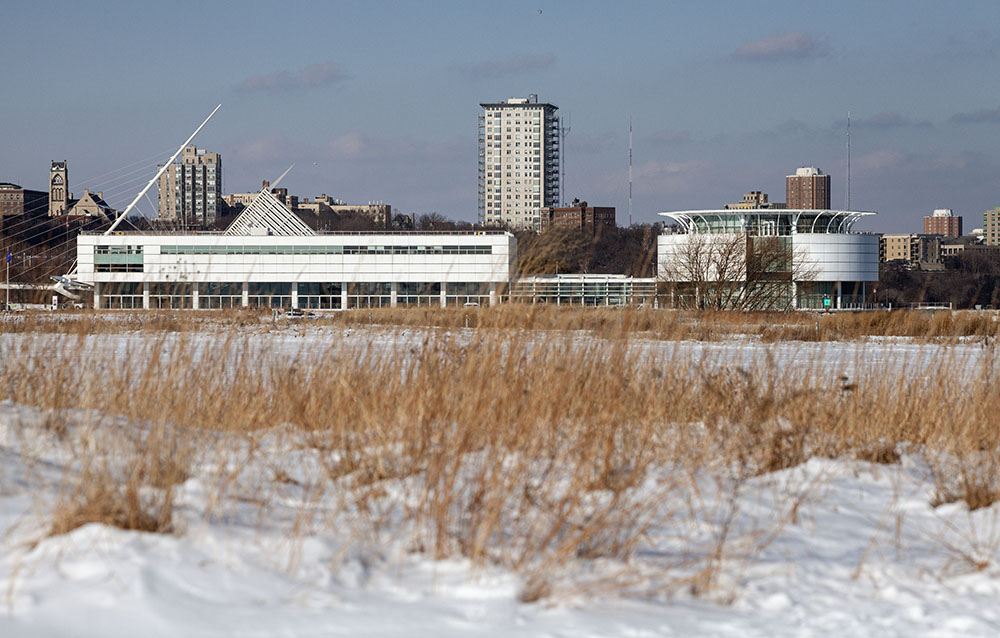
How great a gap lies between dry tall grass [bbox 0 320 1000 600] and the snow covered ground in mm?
82

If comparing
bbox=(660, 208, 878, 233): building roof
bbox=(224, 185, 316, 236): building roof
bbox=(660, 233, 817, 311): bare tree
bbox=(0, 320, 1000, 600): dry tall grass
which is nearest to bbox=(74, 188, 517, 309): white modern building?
bbox=(224, 185, 316, 236): building roof

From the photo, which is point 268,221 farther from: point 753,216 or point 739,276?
point 739,276

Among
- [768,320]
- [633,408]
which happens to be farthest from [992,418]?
[768,320]

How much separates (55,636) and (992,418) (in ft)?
21.2

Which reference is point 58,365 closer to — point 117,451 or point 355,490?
point 117,451

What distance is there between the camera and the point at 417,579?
378 cm

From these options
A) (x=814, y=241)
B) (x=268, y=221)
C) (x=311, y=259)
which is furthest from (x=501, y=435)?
(x=268, y=221)

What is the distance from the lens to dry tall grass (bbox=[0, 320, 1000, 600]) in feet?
13.4

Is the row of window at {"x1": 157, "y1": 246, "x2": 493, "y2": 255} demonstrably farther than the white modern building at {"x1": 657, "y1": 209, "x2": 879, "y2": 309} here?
Yes

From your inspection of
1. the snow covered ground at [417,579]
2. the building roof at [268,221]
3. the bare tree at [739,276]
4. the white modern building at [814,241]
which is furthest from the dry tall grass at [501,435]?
the building roof at [268,221]

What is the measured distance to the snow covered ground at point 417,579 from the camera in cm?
333

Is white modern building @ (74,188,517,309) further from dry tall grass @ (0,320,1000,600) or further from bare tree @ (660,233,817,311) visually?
dry tall grass @ (0,320,1000,600)

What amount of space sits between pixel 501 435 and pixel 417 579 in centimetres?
142

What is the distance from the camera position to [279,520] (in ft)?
14.0
